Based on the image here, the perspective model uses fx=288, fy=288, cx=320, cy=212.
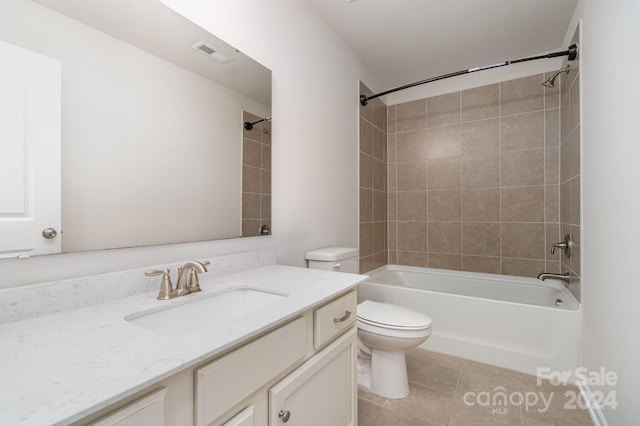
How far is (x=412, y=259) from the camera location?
3174 millimetres

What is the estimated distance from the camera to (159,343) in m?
0.63

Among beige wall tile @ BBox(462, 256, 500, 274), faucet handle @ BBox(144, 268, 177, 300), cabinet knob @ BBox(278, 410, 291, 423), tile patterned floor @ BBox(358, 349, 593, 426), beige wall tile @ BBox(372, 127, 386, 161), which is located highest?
beige wall tile @ BBox(372, 127, 386, 161)

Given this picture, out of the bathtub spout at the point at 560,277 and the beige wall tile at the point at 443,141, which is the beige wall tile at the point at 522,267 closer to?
the bathtub spout at the point at 560,277

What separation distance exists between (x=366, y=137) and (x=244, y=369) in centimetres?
247

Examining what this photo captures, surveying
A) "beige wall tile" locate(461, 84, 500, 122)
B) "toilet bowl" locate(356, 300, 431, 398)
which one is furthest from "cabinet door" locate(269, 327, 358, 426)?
"beige wall tile" locate(461, 84, 500, 122)

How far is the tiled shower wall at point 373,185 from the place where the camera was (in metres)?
2.73

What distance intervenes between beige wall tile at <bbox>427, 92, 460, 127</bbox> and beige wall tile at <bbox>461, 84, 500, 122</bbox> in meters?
0.07

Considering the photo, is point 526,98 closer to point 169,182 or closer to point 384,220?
point 384,220

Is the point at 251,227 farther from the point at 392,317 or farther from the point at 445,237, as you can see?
the point at 445,237

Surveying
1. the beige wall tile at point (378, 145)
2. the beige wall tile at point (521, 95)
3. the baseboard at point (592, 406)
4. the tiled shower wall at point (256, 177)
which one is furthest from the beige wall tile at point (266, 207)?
the beige wall tile at point (521, 95)

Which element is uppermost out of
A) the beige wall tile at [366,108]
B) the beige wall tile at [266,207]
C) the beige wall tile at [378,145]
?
the beige wall tile at [366,108]

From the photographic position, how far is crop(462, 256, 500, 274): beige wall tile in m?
2.78

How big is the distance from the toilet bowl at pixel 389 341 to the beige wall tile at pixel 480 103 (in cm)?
217

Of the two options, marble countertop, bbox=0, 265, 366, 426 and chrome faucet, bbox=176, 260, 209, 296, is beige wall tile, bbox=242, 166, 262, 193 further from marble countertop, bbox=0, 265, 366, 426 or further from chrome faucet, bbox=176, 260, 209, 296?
marble countertop, bbox=0, 265, 366, 426
